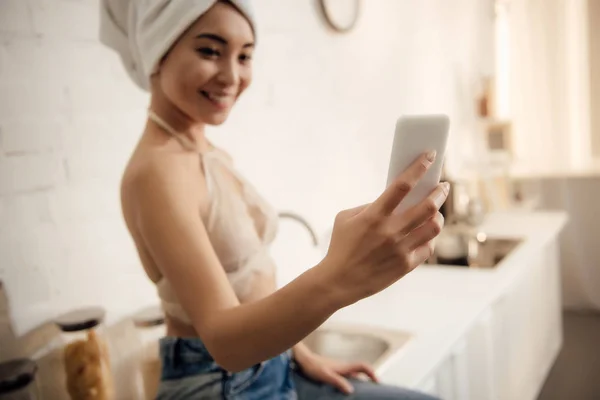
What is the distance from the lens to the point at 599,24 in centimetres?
311

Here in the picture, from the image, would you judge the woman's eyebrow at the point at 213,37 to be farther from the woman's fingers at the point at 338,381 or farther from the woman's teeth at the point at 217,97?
the woman's fingers at the point at 338,381

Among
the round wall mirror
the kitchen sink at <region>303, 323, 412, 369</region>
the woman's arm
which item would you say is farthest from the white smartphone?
the round wall mirror

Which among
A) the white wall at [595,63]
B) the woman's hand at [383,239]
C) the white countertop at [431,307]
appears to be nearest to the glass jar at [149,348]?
the white countertop at [431,307]

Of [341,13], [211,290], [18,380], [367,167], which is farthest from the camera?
[367,167]

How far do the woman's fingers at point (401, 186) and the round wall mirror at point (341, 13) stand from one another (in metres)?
1.31

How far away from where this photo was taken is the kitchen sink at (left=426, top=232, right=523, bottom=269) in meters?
1.94

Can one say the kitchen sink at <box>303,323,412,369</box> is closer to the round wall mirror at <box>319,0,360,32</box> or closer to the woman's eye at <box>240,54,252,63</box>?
the woman's eye at <box>240,54,252,63</box>

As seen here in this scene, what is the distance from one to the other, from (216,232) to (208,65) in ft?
0.79

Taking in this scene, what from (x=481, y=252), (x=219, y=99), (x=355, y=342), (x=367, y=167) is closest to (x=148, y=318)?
(x=219, y=99)

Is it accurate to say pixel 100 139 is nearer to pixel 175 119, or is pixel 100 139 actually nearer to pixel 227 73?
pixel 175 119

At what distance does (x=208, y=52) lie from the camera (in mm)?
783

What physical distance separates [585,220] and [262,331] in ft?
10.5

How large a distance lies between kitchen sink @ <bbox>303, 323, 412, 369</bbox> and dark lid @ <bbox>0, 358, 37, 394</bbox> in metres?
0.74

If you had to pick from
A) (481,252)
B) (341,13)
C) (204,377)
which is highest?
(341,13)
